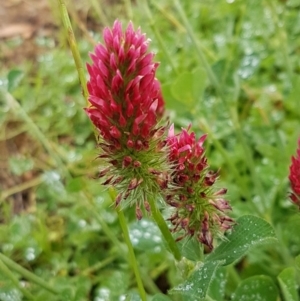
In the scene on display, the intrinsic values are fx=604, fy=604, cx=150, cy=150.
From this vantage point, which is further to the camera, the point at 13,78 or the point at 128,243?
the point at 13,78

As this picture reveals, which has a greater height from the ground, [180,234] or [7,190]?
[7,190]

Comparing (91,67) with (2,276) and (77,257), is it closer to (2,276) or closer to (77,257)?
(2,276)

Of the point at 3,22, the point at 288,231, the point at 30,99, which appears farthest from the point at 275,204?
the point at 3,22

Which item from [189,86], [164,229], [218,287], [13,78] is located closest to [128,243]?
[164,229]

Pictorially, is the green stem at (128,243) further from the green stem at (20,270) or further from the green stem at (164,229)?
the green stem at (20,270)

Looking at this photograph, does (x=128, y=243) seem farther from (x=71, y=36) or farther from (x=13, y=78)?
(x=13, y=78)
